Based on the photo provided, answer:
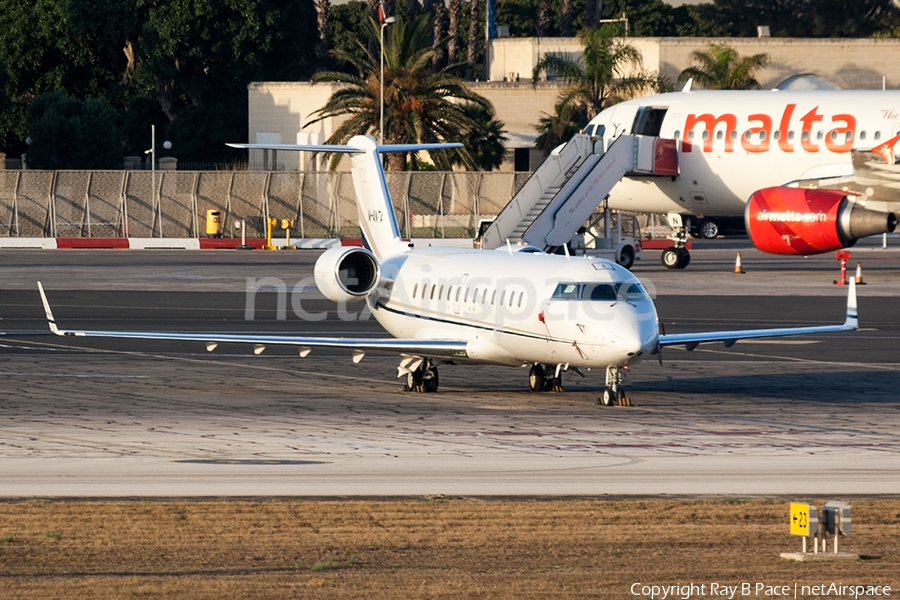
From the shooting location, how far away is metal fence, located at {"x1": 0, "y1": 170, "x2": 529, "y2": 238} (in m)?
71.4

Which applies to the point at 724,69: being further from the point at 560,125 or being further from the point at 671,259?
the point at 671,259

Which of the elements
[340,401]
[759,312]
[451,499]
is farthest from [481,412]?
[759,312]

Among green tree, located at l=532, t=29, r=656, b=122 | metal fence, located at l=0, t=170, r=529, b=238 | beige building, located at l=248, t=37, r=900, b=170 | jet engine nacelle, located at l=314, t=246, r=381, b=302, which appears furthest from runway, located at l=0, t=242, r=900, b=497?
beige building, located at l=248, t=37, r=900, b=170

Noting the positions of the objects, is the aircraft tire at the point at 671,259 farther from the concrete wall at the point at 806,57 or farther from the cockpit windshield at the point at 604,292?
the concrete wall at the point at 806,57

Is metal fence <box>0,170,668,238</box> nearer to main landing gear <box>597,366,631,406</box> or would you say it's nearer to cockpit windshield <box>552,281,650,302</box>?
main landing gear <box>597,366,631,406</box>

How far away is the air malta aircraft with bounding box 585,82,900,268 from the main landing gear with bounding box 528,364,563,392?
2348cm

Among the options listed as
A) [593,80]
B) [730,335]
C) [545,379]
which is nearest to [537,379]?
[545,379]

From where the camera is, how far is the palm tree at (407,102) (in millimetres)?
77375

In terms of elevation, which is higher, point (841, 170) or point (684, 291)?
point (841, 170)

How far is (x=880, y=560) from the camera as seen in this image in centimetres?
1385

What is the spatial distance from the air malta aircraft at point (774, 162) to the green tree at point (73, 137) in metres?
46.3

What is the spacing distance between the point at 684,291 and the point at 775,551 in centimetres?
3290

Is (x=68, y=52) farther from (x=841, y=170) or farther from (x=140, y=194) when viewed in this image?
(x=841, y=170)

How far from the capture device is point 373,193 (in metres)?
31.7
